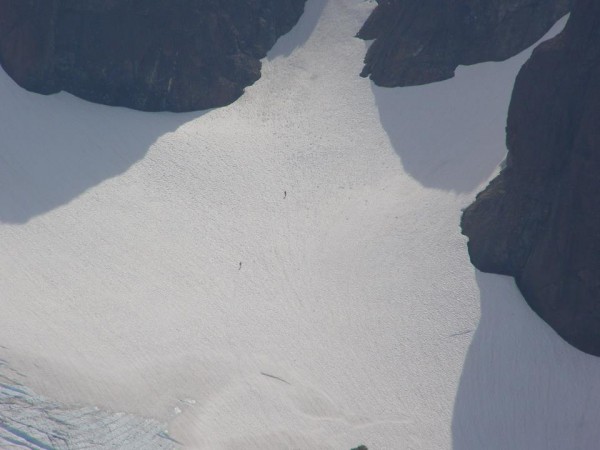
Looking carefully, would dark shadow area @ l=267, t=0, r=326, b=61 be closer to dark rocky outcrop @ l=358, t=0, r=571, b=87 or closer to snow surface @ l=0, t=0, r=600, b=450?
snow surface @ l=0, t=0, r=600, b=450

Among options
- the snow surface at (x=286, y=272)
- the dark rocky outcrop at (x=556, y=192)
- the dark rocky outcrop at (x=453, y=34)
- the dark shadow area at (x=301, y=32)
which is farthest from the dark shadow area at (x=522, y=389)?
the dark shadow area at (x=301, y=32)

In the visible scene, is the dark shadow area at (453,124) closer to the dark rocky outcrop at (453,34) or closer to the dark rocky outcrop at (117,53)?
the dark rocky outcrop at (453,34)

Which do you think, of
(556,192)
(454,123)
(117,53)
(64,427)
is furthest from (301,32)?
(64,427)

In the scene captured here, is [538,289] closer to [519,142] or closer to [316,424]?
[519,142]

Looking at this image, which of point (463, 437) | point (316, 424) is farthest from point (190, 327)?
point (463, 437)

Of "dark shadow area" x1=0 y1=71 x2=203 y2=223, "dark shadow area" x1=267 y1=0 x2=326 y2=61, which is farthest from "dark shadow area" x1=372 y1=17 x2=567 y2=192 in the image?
"dark shadow area" x1=0 y1=71 x2=203 y2=223

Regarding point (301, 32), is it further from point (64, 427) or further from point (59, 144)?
point (64, 427)
